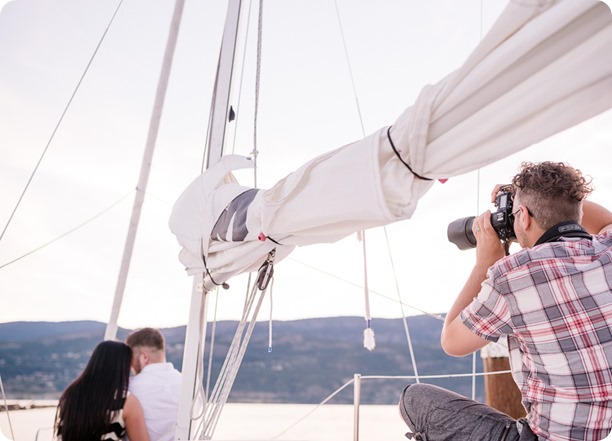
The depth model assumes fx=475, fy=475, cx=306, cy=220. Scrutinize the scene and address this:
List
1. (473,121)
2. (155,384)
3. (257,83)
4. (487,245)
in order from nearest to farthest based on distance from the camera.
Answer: (473,121), (487,245), (155,384), (257,83)

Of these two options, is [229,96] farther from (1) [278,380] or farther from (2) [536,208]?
(1) [278,380]

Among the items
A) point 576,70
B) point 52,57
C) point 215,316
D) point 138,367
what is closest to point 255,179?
point 215,316

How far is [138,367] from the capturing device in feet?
6.14

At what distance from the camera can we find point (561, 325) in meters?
0.84

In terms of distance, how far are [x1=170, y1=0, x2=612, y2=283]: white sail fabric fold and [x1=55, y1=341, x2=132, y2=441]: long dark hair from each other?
0.73 m

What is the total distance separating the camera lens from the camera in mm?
1126

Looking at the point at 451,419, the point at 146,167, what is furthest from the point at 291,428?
the point at 451,419

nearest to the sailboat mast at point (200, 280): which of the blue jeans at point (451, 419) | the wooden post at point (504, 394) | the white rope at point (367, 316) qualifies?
the white rope at point (367, 316)

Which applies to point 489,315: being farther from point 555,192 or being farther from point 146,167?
point 146,167

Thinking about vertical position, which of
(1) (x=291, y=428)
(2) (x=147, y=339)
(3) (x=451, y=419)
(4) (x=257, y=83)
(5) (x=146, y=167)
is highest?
(4) (x=257, y=83)

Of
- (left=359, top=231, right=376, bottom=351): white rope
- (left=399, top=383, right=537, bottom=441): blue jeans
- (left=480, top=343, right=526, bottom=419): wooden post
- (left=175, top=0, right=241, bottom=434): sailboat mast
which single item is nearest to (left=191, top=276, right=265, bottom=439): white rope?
(left=175, top=0, right=241, bottom=434): sailboat mast

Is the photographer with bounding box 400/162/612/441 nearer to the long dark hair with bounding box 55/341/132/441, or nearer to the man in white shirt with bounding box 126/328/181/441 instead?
the long dark hair with bounding box 55/341/132/441

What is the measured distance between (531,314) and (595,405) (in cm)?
18

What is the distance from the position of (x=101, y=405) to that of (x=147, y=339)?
16.4 inches
